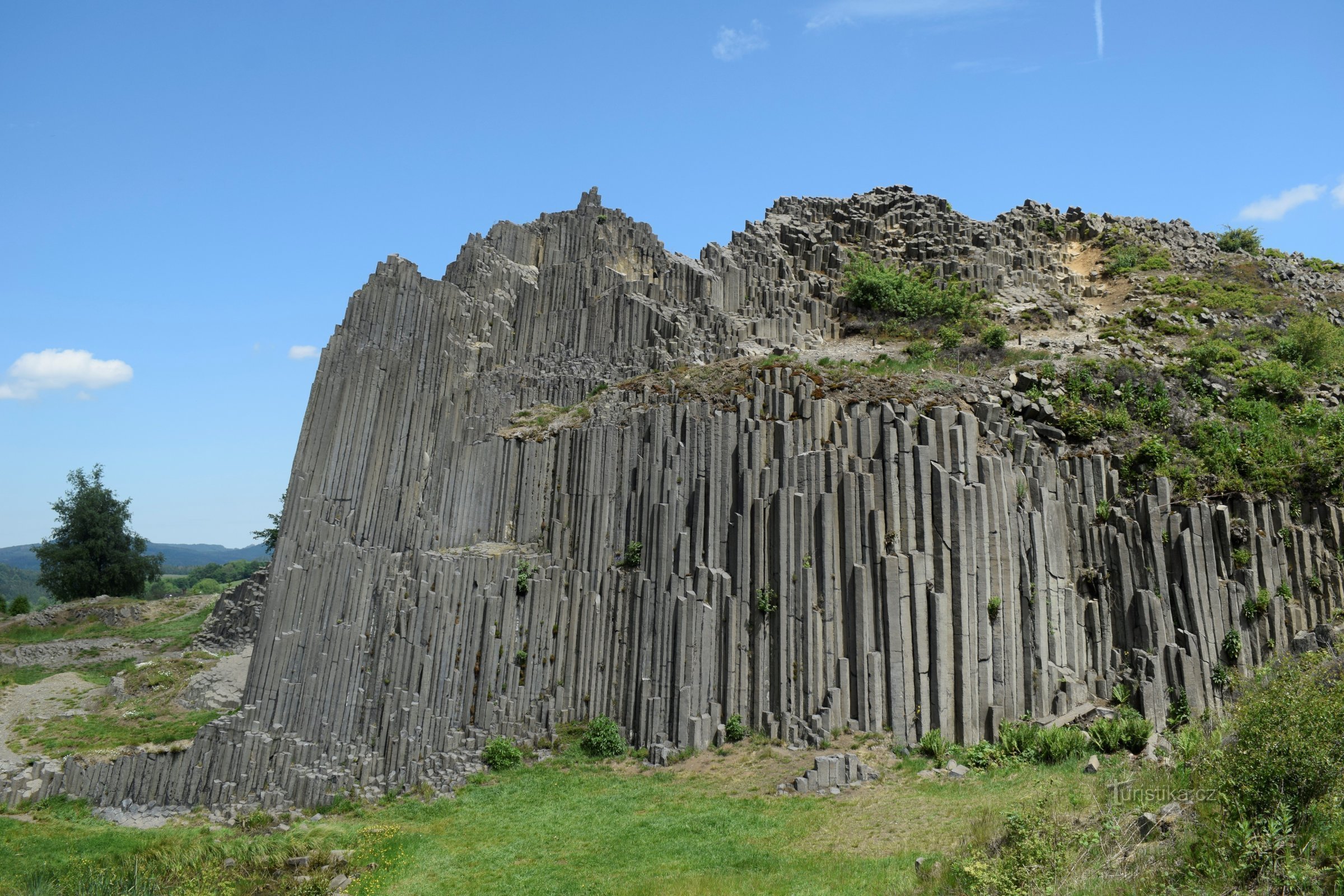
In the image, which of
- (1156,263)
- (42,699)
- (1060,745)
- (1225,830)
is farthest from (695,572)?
(1156,263)

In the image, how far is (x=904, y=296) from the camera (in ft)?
112

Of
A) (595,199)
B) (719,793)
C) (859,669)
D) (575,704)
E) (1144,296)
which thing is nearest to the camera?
(719,793)

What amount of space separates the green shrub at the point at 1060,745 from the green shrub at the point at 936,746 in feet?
5.34

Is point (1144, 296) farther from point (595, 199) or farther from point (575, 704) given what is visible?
point (575, 704)

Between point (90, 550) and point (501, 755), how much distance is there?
39928 millimetres

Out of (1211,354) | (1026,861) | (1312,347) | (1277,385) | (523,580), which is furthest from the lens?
(1312,347)

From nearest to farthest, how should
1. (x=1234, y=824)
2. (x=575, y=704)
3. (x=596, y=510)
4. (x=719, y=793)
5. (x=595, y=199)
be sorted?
1. (x=1234, y=824)
2. (x=719, y=793)
3. (x=575, y=704)
4. (x=596, y=510)
5. (x=595, y=199)

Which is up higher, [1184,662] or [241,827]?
[1184,662]

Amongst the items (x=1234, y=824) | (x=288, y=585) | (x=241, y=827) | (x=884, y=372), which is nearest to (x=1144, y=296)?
(x=884, y=372)

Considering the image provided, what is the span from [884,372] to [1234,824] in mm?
16849

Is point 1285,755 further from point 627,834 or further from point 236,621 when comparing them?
point 236,621

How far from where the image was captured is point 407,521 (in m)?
27.2

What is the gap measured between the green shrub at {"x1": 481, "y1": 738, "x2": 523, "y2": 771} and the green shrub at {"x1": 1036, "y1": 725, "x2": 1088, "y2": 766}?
1097 centimetres

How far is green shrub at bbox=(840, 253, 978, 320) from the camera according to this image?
33.6 metres
